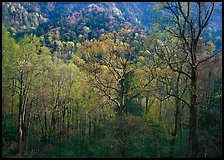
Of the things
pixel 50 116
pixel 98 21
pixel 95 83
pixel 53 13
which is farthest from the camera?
pixel 53 13

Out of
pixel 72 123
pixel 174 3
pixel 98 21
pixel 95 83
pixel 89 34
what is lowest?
pixel 72 123

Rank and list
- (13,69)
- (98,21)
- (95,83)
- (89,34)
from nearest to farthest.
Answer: (95,83) → (13,69) → (89,34) → (98,21)

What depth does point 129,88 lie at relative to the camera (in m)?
16.4

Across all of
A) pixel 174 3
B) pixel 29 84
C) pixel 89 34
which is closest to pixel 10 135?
pixel 29 84

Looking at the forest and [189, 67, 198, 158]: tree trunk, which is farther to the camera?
the forest

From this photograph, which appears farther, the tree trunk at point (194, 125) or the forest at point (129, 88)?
the forest at point (129, 88)

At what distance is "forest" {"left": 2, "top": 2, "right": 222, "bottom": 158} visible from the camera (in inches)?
384

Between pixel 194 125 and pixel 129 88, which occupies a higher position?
pixel 129 88

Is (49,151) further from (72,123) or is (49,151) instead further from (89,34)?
(89,34)

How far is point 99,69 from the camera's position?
16.1 m

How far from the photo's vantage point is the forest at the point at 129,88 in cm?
977

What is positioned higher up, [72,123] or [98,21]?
[98,21]

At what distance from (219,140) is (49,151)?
1699 cm

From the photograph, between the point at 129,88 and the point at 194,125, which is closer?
the point at 194,125
